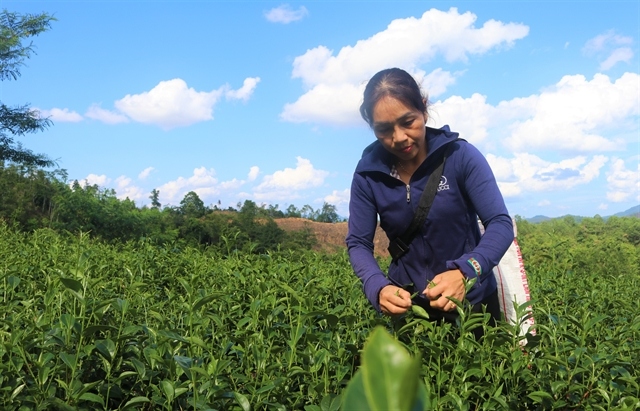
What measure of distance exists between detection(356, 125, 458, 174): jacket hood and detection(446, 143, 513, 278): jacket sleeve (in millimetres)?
108

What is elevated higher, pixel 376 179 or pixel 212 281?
pixel 376 179

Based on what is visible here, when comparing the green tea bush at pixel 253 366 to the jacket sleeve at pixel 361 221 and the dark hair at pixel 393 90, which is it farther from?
the dark hair at pixel 393 90

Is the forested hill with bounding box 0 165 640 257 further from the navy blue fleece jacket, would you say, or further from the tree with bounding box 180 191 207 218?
the navy blue fleece jacket

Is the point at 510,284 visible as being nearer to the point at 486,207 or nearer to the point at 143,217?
the point at 486,207

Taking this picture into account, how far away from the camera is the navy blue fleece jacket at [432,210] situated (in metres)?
2.52

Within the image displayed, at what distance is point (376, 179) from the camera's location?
2.71 m

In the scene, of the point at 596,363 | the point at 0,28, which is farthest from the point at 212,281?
the point at 0,28

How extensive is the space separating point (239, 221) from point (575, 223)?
713 centimetres

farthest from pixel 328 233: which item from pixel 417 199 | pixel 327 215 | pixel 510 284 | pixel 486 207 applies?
pixel 486 207

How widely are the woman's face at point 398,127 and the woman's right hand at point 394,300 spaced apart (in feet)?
2.13

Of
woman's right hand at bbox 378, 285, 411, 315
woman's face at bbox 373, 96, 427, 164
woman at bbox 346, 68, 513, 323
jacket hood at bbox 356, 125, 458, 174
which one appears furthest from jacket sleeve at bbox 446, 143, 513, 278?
woman's right hand at bbox 378, 285, 411, 315

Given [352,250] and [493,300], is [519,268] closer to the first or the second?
[493,300]

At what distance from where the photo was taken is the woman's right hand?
2.06 metres

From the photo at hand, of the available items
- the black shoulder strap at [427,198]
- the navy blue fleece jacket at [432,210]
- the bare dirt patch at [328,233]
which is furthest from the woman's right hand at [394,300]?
the bare dirt patch at [328,233]
